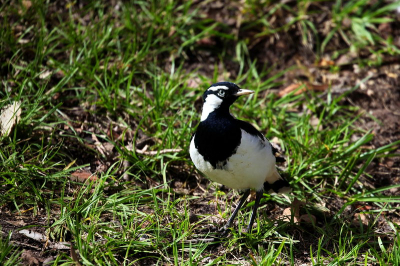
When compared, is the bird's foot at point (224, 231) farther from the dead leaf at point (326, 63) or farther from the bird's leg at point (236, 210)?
the dead leaf at point (326, 63)

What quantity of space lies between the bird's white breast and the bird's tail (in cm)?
35

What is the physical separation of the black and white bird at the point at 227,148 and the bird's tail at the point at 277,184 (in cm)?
28

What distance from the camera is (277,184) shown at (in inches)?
155

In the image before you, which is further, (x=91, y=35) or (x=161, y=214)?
(x=91, y=35)

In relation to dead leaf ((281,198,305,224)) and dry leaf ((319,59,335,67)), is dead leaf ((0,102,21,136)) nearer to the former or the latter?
dead leaf ((281,198,305,224))

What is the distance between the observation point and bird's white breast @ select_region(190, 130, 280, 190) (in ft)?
11.1

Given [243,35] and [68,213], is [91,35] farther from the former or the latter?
[68,213]

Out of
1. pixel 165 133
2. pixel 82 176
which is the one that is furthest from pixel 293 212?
pixel 82 176

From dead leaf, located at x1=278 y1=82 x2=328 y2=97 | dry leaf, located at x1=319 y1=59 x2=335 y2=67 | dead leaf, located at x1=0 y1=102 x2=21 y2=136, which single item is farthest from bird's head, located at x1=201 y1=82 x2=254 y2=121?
dry leaf, located at x1=319 y1=59 x2=335 y2=67

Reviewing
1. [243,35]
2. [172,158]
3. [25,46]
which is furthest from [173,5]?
[172,158]

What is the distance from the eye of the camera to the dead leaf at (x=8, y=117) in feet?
12.5

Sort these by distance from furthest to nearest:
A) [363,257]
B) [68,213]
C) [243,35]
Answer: [243,35] < [363,257] < [68,213]

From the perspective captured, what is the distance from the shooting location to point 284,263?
3346 mm

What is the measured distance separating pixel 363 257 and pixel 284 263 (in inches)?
24.6
